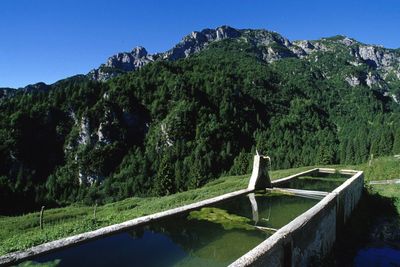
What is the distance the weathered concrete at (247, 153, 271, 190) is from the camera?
862 inches

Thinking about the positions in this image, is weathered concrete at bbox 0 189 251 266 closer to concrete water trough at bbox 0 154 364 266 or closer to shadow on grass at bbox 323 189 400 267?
concrete water trough at bbox 0 154 364 266

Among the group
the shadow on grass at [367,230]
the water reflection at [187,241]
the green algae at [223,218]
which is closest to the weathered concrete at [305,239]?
the shadow on grass at [367,230]

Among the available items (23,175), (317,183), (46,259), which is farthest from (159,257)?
(23,175)

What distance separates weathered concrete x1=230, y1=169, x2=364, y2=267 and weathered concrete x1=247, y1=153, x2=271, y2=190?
424 cm

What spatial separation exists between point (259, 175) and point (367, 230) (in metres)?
6.40

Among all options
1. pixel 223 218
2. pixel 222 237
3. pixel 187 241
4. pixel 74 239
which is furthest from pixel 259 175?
pixel 74 239

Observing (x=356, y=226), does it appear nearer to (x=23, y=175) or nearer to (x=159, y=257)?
(x=159, y=257)

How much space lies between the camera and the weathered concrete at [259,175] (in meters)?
21.9

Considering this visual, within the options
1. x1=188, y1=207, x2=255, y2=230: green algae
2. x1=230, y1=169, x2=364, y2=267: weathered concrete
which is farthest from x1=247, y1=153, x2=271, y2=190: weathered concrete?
x1=188, y1=207, x2=255, y2=230: green algae

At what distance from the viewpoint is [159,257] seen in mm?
11406

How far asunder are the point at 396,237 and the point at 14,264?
18178 mm

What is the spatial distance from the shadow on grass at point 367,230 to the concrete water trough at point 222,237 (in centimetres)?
66

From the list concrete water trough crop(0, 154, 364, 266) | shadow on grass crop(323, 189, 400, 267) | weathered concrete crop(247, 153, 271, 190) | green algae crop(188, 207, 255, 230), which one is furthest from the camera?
weathered concrete crop(247, 153, 271, 190)

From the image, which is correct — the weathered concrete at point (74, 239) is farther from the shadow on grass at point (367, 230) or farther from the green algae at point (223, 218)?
the shadow on grass at point (367, 230)
